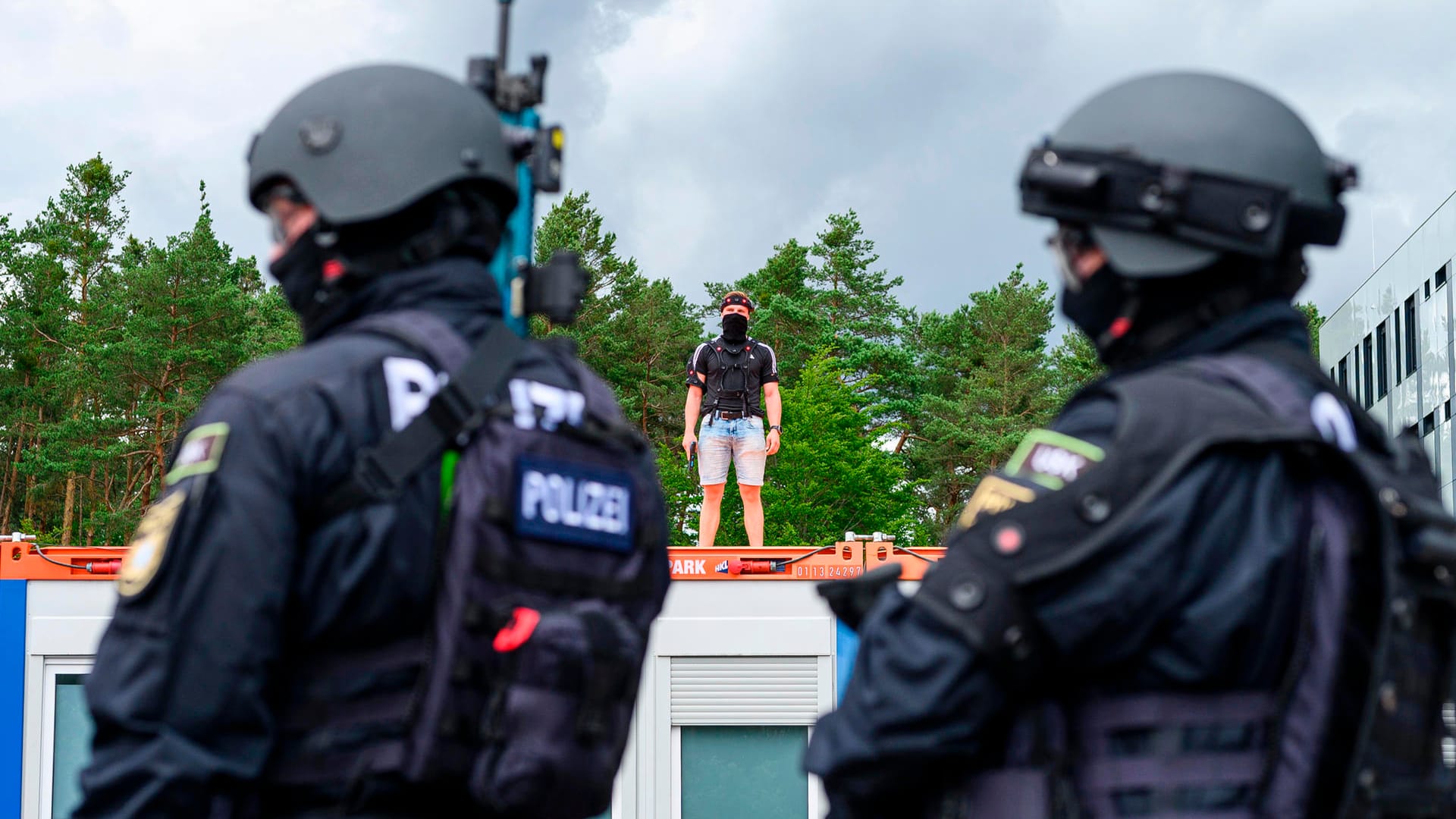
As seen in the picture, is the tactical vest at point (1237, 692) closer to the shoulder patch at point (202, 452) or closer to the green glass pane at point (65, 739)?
the shoulder patch at point (202, 452)

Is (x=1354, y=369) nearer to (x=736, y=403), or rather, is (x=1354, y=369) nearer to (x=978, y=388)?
(x=978, y=388)

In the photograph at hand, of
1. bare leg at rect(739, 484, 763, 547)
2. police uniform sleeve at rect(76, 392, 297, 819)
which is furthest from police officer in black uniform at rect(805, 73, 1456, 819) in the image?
bare leg at rect(739, 484, 763, 547)

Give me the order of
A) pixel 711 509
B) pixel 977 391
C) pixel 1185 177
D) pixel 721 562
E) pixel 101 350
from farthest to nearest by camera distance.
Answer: pixel 977 391, pixel 101 350, pixel 711 509, pixel 721 562, pixel 1185 177

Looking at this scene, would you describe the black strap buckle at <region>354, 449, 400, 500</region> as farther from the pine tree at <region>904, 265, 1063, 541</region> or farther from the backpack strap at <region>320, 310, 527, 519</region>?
the pine tree at <region>904, 265, 1063, 541</region>

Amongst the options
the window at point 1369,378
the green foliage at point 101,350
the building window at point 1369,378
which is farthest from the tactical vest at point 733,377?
the building window at point 1369,378

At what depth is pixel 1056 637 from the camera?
2420mm

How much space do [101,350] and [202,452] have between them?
5078 centimetres

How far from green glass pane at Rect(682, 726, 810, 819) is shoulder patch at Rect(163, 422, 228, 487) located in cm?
829

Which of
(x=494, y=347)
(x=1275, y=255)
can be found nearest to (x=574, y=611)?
(x=494, y=347)

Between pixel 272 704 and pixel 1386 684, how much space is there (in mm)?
1729

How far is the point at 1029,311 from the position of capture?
58.8 meters

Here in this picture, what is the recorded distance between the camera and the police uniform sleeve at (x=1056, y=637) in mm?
2402

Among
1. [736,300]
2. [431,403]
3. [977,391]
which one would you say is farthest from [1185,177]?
[977,391]

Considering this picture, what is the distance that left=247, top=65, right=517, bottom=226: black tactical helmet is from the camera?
121 inches
